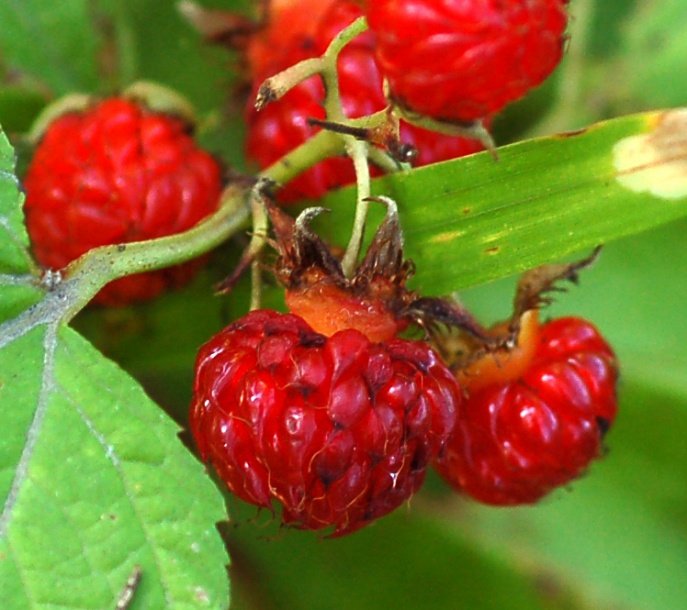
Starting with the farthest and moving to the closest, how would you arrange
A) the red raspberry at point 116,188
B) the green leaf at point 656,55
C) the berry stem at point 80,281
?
1. the green leaf at point 656,55
2. the red raspberry at point 116,188
3. the berry stem at point 80,281

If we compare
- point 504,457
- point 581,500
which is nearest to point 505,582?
point 581,500

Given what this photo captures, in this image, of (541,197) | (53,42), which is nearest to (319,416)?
(541,197)

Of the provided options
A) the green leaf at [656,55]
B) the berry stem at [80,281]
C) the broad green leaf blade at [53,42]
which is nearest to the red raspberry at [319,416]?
the berry stem at [80,281]

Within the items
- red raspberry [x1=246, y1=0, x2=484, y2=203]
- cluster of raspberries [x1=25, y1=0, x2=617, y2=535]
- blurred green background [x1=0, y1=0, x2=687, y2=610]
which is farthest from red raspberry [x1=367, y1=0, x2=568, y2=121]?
blurred green background [x1=0, y1=0, x2=687, y2=610]

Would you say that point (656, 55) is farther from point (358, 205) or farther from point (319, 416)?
point (319, 416)

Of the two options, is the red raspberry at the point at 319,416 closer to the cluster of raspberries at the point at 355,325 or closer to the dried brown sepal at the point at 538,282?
the cluster of raspberries at the point at 355,325

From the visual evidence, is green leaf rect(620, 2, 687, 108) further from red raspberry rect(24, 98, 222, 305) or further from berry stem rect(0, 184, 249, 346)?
berry stem rect(0, 184, 249, 346)
